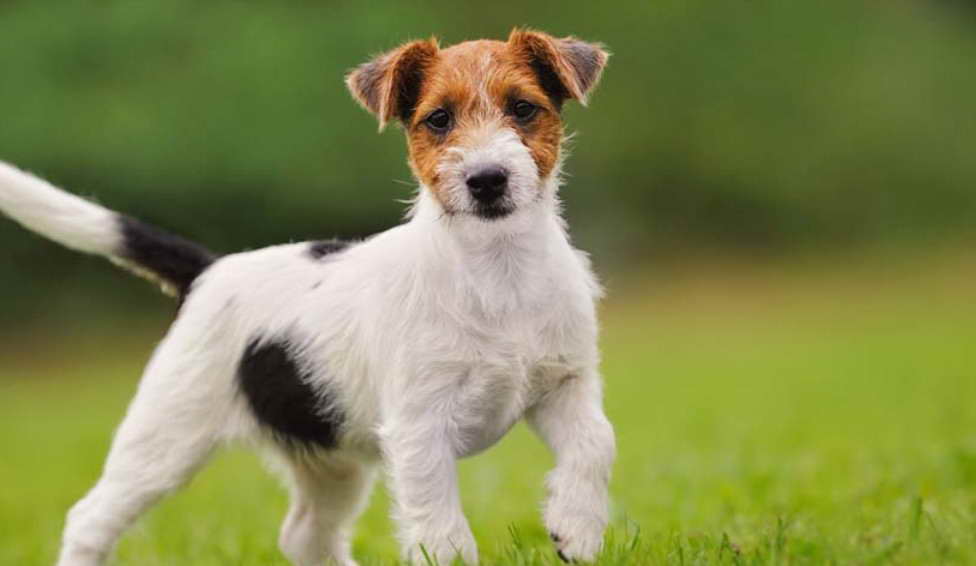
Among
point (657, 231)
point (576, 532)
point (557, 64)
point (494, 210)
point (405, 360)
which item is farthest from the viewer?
point (657, 231)

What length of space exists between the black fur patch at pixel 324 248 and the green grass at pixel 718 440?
144cm

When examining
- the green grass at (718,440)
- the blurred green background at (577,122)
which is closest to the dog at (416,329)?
the green grass at (718,440)

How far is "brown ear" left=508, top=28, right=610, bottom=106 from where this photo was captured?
5512 mm

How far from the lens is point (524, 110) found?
538 centimetres

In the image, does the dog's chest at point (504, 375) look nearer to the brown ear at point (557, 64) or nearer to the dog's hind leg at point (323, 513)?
the brown ear at point (557, 64)

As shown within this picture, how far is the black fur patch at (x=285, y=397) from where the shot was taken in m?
6.02

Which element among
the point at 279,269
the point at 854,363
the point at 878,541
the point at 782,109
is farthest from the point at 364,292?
the point at 782,109

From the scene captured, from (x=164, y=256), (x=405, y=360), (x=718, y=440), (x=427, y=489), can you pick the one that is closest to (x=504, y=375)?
(x=405, y=360)

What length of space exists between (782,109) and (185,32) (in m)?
12.8

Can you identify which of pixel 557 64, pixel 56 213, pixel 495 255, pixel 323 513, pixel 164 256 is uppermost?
pixel 557 64

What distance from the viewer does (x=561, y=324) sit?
5.38 metres

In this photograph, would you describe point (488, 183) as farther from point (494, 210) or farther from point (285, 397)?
point (285, 397)

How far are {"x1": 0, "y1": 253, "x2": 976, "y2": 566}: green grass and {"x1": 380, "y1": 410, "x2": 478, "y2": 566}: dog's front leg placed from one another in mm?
241

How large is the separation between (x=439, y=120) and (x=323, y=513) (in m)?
2.27
